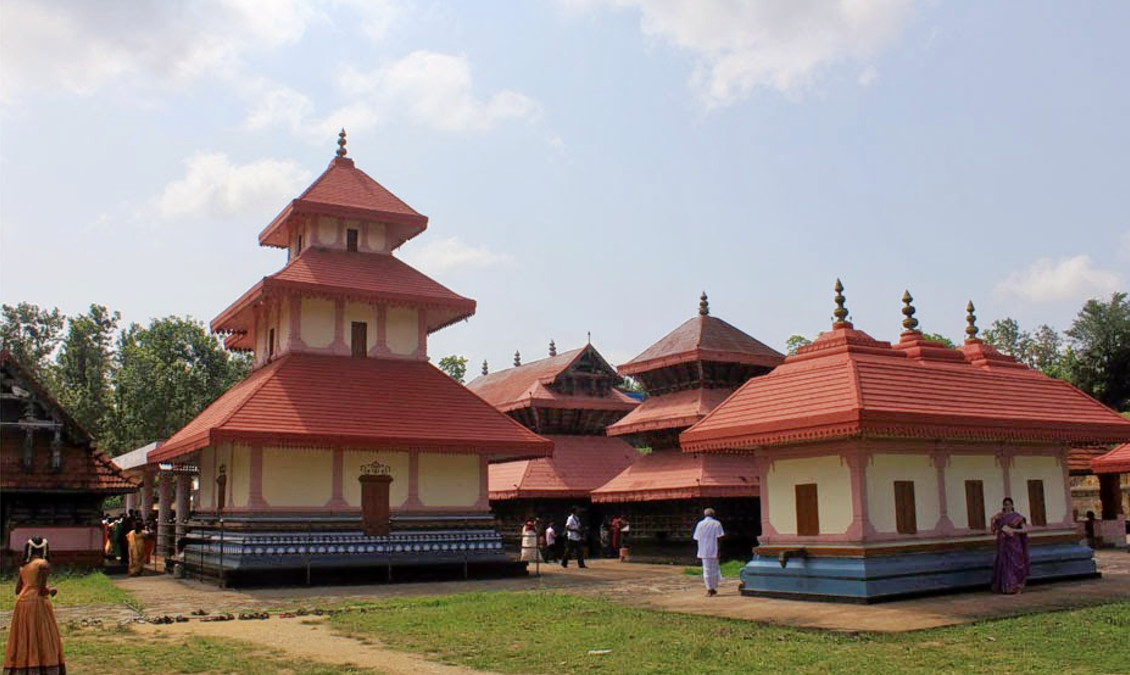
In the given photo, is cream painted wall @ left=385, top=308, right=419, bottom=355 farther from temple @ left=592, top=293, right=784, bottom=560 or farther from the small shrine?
temple @ left=592, top=293, right=784, bottom=560

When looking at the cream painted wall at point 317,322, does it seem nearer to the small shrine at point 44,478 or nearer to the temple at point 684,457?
the small shrine at point 44,478

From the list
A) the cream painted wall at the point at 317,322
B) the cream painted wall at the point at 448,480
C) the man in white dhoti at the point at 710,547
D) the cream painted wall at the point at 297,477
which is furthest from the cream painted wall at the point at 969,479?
the cream painted wall at the point at 317,322

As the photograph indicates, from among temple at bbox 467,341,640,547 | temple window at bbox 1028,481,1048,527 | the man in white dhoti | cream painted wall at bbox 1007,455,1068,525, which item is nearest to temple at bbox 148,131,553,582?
temple at bbox 467,341,640,547

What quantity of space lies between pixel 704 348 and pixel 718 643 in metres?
→ 17.8

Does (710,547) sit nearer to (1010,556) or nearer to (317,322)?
(1010,556)

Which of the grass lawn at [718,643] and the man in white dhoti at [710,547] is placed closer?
the grass lawn at [718,643]

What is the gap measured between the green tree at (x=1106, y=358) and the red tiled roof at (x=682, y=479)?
31654 mm

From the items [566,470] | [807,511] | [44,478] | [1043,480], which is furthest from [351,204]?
[1043,480]

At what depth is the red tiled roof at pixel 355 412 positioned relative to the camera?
65.7ft

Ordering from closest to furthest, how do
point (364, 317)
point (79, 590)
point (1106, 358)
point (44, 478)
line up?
1. point (79, 590)
2. point (44, 478)
3. point (364, 317)
4. point (1106, 358)

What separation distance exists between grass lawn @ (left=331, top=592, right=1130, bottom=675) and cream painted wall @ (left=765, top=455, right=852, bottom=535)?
7.96 ft

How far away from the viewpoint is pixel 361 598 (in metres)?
Result: 17.4

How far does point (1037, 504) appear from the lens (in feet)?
57.9

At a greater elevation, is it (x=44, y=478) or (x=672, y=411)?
(x=672, y=411)
